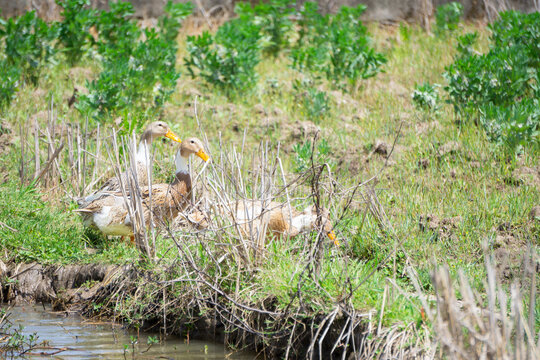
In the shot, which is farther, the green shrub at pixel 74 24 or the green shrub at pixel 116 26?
the green shrub at pixel 116 26

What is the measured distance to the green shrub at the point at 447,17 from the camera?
13.9 metres

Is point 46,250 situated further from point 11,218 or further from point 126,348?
point 126,348

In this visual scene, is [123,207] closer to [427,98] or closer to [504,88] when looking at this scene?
[427,98]

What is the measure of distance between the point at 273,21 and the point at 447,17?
379 cm

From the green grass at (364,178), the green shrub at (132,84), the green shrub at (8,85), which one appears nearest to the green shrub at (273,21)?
the green grass at (364,178)

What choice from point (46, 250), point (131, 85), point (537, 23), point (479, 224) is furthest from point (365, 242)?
point (537, 23)

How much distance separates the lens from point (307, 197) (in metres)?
4.82

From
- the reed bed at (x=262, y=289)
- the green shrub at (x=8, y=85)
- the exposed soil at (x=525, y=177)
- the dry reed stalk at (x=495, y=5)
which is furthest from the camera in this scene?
the dry reed stalk at (x=495, y=5)

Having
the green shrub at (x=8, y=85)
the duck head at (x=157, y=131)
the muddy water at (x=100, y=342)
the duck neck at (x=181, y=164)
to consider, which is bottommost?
the muddy water at (x=100, y=342)

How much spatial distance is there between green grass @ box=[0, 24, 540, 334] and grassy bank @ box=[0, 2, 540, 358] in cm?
2

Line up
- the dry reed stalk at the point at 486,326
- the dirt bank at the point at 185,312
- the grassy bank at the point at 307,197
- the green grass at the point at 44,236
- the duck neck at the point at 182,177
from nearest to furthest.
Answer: the dry reed stalk at the point at 486,326, the dirt bank at the point at 185,312, the grassy bank at the point at 307,197, the green grass at the point at 44,236, the duck neck at the point at 182,177

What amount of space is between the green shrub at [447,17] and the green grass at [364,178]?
0.79 metres

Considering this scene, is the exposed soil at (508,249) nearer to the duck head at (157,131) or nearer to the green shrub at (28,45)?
the duck head at (157,131)

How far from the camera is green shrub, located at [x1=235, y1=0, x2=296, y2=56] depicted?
13.2 meters
